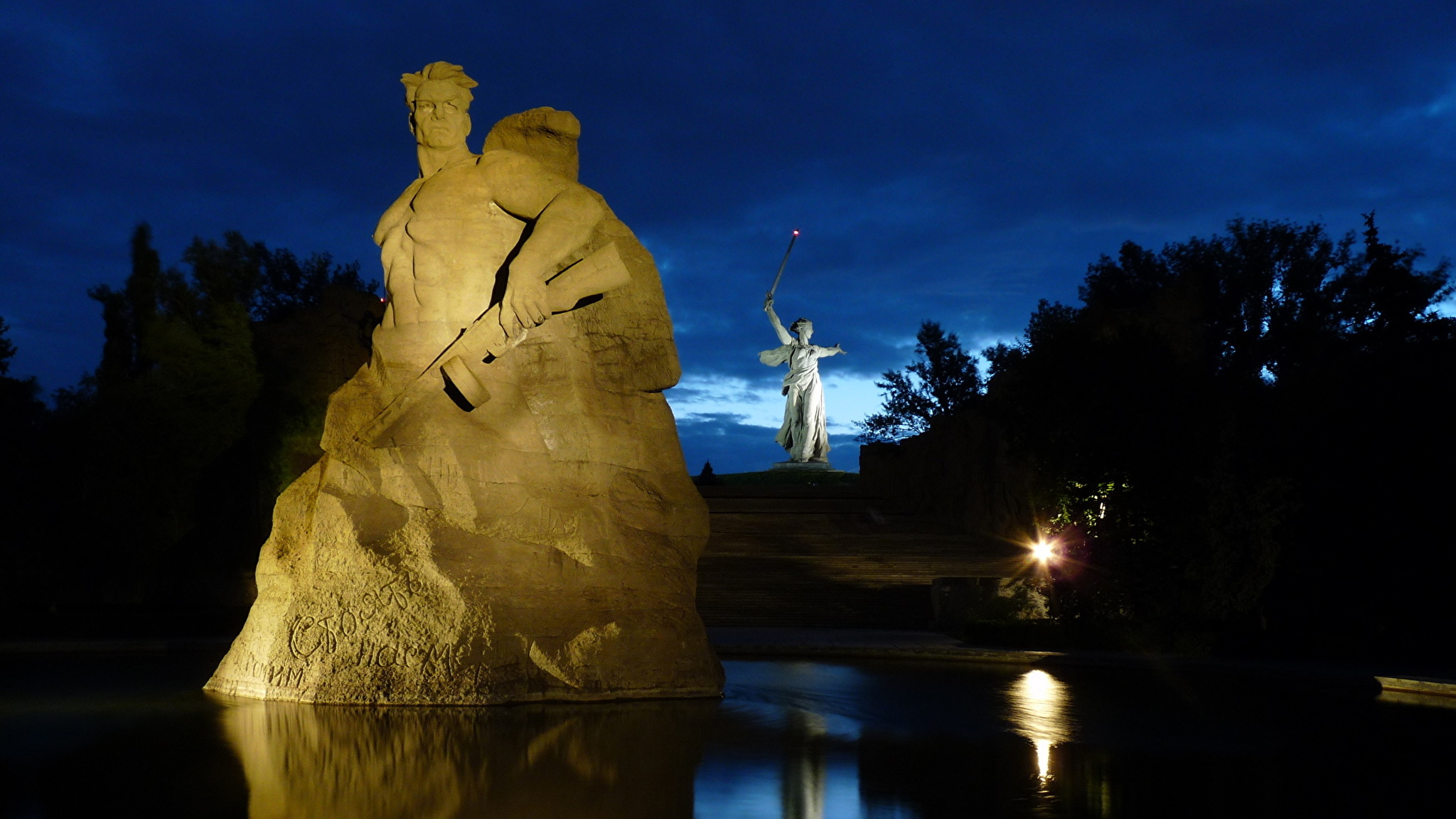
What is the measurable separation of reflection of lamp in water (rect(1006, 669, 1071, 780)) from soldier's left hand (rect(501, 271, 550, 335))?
478 cm

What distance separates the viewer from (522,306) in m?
9.51

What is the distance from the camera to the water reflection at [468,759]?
232 inches

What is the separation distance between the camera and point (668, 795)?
624 centimetres

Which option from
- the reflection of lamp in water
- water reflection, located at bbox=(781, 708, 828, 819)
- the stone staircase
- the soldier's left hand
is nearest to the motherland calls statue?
the soldier's left hand

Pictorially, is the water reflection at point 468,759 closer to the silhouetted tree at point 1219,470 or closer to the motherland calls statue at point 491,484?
the motherland calls statue at point 491,484

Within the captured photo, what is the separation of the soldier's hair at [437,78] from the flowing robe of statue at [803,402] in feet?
114

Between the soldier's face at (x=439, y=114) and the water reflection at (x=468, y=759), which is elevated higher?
the soldier's face at (x=439, y=114)

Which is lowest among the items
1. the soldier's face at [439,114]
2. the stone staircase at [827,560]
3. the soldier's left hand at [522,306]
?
the stone staircase at [827,560]

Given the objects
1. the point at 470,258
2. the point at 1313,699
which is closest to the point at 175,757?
the point at 470,258

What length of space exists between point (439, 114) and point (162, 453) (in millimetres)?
20271

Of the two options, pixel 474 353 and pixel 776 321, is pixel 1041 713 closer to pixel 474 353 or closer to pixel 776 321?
pixel 474 353

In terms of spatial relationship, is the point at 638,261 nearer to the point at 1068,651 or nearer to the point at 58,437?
the point at 1068,651

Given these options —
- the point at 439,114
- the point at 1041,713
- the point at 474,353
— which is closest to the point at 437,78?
the point at 439,114

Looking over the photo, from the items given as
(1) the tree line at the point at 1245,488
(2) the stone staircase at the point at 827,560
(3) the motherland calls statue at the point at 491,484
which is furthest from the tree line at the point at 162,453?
(1) the tree line at the point at 1245,488
